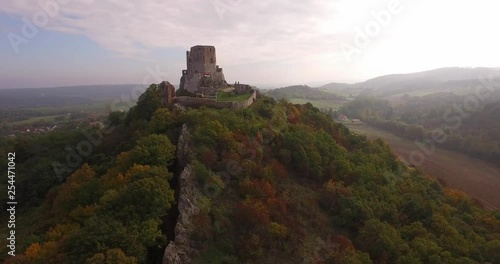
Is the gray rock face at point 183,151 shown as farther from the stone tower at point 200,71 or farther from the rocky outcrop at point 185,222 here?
the stone tower at point 200,71

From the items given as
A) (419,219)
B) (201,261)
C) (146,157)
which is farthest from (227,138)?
(419,219)

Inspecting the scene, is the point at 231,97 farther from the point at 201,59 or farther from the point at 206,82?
the point at 201,59

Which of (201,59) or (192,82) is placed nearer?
(192,82)

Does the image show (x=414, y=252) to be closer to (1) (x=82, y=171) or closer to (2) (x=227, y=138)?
(2) (x=227, y=138)

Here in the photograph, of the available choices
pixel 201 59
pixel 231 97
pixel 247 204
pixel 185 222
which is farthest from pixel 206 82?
pixel 185 222

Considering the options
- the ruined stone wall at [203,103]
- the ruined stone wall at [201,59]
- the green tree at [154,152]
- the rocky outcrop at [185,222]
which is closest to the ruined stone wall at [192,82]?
the ruined stone wall at [201,59]

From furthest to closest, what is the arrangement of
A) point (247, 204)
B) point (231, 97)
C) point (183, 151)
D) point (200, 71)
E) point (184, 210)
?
point (200, 71) < point (231, 97) < point (183, 151) < point (247, 204) < point (184, 210)

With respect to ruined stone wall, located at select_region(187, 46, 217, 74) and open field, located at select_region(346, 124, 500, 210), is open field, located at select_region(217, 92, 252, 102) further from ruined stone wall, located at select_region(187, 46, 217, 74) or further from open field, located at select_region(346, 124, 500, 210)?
open field, located at select_region(346, 124, 500, 210)
